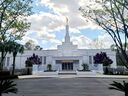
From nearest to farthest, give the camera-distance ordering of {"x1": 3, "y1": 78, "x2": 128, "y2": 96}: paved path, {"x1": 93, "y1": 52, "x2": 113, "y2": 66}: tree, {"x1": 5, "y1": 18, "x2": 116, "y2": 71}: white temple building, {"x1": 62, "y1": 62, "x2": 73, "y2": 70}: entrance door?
{"x1": 3, "y1": 78, "x2": 128, "y2": 96}: paved path
{"x1": 93, "y1": 52, "x2": 113, "y2": 66}: tree
{"x1": 5, "y1": 18, "x2": 116, "y2": 71}: white temple building
{"x1": 62, "y1": 62, "x2": 73, "y2": 70}: entrance door

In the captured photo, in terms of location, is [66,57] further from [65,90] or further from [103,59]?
[65,90]

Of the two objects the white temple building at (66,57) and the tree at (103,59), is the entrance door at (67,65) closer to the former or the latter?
the white temple building at (66,57)

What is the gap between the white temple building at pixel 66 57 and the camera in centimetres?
8025

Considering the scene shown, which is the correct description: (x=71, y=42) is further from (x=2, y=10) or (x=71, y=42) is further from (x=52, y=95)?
(x=52, y=95)

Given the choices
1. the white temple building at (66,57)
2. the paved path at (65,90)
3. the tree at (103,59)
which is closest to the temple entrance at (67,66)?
the white temple building at (66,57)

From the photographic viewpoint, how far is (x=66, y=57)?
3147 inches

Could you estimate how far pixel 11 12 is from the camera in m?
25.1

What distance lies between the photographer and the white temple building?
8025 centimetres

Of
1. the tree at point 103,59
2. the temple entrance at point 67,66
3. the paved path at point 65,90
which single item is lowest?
the paved path at point 65,90

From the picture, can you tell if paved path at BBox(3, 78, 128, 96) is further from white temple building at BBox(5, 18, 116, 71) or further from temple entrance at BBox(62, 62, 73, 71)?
temple entrance at BBox(62, 62, 73, 71)

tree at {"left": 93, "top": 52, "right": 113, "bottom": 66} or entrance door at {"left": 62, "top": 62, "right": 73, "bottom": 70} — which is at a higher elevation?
tree at {"left": 93, "top": 52, "right": 113, "bottom": 66}

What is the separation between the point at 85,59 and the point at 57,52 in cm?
892

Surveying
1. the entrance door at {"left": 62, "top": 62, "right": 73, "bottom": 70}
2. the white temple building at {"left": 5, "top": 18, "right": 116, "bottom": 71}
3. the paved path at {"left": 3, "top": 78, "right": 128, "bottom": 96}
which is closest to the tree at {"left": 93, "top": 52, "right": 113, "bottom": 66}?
the white temple building at {"left": 5, "top": 18, "right": 116, "bottom": 71}

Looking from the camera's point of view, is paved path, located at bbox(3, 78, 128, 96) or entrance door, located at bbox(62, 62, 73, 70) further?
entrance door, located at bbox(62, 62, 73, 70)
